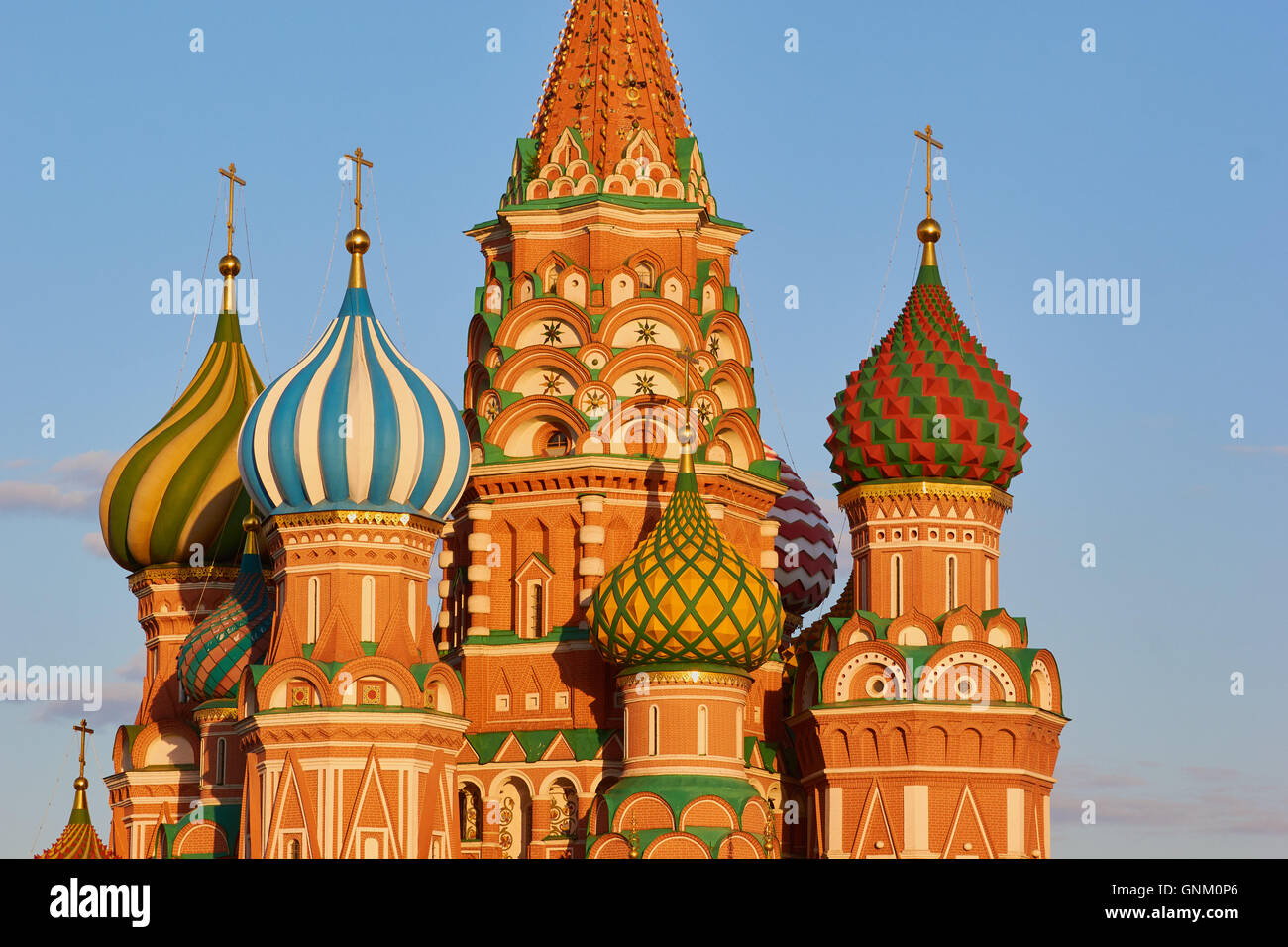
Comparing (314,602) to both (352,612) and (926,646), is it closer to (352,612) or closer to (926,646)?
(352,612)

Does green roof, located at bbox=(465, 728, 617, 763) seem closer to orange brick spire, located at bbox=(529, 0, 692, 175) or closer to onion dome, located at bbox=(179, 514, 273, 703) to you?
onion dome, located at bbox=(179, 514, 273, 703)

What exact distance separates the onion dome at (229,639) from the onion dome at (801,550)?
305 inches

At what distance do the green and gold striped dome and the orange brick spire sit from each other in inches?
264

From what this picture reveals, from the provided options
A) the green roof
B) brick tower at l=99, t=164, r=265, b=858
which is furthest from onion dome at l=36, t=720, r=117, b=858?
the green roof

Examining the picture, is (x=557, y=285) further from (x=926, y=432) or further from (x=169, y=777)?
(x=169, y=777)

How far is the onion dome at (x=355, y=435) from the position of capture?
38062mm

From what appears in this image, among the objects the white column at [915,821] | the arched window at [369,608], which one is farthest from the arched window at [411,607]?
the white column at [915,821]

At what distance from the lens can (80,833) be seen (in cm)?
4891

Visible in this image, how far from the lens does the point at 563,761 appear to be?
39688 millimetres

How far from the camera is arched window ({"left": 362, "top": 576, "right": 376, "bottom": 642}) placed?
38.0 meters

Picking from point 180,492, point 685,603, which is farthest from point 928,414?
point 180,492

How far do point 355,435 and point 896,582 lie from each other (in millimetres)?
7358

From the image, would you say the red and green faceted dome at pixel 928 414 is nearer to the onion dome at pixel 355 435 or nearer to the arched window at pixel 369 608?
the onion dome at pixel 355 435

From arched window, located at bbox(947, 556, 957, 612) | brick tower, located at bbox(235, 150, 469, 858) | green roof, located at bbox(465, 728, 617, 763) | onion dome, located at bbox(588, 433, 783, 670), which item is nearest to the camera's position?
brick tower, located at bbox(235, 150, 469, 858)
